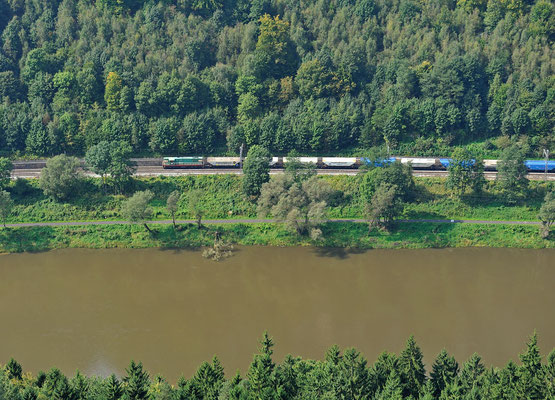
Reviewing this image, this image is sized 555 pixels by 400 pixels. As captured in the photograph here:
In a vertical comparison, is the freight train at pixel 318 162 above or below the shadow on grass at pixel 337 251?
above

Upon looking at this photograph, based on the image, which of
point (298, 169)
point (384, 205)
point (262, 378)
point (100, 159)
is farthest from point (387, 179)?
point (100, 159)

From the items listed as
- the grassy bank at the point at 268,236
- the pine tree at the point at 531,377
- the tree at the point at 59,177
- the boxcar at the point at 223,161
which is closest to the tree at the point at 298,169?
the grassy bank at the point at 268,236

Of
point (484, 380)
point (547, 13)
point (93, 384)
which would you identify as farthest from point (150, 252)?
point (547, 13)

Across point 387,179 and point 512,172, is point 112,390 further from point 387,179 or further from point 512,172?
point 512,172

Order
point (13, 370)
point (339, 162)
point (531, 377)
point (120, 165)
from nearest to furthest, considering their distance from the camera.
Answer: point (531, 377) < point (13, 370) < point (120, 165) < point (339, 162)

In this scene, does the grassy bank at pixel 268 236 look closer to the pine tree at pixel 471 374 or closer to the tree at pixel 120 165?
the tree at pixel 120 165
